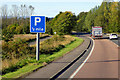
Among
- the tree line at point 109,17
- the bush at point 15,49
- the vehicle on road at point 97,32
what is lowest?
the bush at point 15,49

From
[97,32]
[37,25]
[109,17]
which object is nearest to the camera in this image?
[37,25]

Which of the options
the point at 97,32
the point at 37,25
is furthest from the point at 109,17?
the point at 37,25

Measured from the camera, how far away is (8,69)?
1330 cm

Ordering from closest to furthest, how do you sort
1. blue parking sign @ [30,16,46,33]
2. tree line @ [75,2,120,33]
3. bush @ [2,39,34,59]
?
blue parking sign @ [30,16,46,33], bush @ [2,39,34,59], tree line @ [75,2,120,33]

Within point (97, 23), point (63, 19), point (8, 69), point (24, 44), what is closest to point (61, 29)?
point (63, 19)

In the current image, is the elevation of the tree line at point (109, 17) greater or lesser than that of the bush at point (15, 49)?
greater

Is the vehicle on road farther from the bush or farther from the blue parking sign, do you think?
the blue parking sign

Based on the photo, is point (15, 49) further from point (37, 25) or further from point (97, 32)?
point (97, 32)

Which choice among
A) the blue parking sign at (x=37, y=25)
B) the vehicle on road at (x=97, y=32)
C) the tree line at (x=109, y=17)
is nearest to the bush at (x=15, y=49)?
the blue parking sign at (x=37, y=25)

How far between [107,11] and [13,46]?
61.5 metres

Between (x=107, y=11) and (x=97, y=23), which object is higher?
(x=107, y=11)

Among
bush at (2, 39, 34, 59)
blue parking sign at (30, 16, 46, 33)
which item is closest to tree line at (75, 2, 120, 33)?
bush at (2, 39, 34, 59)

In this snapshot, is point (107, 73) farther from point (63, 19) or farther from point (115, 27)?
point (63, 19)

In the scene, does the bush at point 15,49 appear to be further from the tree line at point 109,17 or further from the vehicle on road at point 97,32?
the tree line at point 109,17
